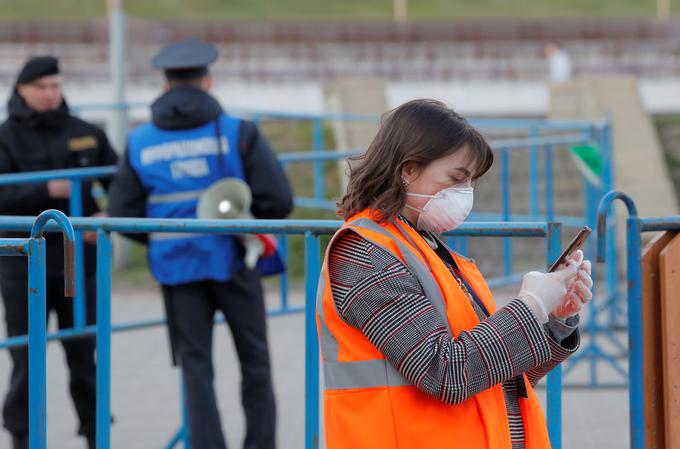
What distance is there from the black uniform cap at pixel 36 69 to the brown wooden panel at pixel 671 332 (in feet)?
10.3

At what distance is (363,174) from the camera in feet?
8.46

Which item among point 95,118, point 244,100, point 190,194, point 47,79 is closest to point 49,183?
point 47,79

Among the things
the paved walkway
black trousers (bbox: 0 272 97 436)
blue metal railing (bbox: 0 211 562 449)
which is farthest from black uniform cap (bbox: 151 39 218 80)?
the paved walkway

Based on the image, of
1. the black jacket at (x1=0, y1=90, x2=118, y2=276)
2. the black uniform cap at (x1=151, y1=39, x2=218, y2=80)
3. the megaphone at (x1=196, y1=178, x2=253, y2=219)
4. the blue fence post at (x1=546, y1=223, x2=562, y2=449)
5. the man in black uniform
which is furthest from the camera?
the black jacket at (x1=0, y1=90, x2=118, y2=276)

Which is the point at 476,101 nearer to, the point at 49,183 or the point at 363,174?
the point at 49,183

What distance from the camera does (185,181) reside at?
475 centimetres

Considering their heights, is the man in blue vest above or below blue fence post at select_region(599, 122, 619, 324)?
above

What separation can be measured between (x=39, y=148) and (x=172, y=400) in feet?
6.27

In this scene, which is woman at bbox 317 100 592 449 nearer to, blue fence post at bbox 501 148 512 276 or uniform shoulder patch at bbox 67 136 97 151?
uniform shoulder patch at bbox 67 136 97 151

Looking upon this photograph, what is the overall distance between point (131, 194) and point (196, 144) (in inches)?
12.9

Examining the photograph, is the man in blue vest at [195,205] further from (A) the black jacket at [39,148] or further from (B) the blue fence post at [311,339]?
(B) the blue fence post at [311,339]

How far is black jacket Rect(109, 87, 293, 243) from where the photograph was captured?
4.76m

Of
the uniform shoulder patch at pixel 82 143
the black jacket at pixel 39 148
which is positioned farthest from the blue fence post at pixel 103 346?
the uniform shoulder patch at pixel 82 143

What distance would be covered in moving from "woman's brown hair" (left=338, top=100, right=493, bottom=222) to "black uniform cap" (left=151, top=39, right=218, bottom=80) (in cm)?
245
